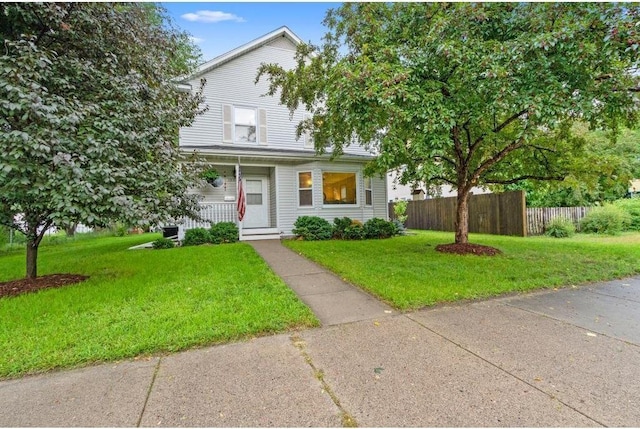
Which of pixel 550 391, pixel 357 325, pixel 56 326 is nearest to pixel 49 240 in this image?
pixel 56 326

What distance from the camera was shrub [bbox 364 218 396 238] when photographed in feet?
38.2

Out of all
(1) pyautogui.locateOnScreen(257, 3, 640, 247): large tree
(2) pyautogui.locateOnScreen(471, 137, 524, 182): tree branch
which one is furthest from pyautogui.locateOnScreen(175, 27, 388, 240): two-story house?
(1) pyautogui.locateOnScreen(257, 3, 640, 247): large tree

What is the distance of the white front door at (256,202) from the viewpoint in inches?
491

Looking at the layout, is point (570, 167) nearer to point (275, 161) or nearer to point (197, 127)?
point (275, 161)

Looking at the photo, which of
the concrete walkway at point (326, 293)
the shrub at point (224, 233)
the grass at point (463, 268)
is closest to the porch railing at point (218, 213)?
the shrub at point (224, 233)

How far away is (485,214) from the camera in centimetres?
1358

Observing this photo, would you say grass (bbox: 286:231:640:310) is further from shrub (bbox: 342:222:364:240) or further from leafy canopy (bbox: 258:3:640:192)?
shrub (bbox: 342:222:364:240)

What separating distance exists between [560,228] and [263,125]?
41.1 ft

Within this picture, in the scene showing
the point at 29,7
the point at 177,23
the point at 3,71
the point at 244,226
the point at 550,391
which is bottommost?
the point at 550,391

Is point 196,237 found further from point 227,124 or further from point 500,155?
point 500,155

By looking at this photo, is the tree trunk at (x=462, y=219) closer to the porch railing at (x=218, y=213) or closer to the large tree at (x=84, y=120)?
the large tree at (x=84, y=120)

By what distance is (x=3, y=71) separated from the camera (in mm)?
4027

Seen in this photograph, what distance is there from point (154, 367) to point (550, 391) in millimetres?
3320

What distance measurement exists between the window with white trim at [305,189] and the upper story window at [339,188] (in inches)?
24.2
